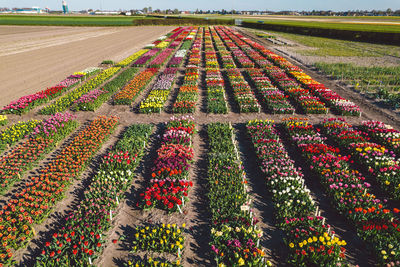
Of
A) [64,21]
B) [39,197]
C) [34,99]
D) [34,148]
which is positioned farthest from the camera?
[64,21]

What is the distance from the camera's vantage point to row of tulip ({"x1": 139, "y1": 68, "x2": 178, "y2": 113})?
1416 centimetres

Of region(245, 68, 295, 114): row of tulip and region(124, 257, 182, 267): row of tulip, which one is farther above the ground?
region(245, 68, 295, 114): row of tulip

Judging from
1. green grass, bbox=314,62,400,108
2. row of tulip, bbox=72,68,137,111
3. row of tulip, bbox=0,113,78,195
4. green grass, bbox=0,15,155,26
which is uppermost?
green grass, bbox=0,15,155,26

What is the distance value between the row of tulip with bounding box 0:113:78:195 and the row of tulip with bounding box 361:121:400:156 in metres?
15.2

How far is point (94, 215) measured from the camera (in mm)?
6453

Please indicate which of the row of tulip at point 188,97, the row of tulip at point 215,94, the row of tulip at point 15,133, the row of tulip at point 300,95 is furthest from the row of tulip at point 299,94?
the row of tulip at point 15,133

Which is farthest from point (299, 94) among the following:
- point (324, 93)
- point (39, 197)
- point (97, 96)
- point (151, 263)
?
point (39, 197)

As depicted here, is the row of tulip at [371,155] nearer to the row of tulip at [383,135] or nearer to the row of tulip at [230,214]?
the row of tulip at [383,135]

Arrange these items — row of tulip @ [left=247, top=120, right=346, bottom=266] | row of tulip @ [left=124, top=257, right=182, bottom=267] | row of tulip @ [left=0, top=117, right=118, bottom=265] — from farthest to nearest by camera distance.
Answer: row of tulip @ [left=0, top=117, right=118, bottom=265] < row of tulip @ [left=247, top=120, right=346, bottom=266] < row of tulip @ [left=124, top=257, right=182, bottom=267]

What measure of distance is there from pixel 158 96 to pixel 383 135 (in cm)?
1320

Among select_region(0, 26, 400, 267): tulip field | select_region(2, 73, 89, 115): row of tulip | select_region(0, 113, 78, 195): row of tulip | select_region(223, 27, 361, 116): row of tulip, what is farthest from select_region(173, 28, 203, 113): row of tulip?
select_region(2, 73, 89, 115): row of tulip

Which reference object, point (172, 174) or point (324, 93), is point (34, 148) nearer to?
point (172, 174)

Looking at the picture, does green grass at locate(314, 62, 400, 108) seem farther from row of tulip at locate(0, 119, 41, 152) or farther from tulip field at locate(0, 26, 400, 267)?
row of tulip at locate(0, 119, 41, 152)

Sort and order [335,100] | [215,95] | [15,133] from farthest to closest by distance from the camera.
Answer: [215,95] → [335,100] → [15,133]
